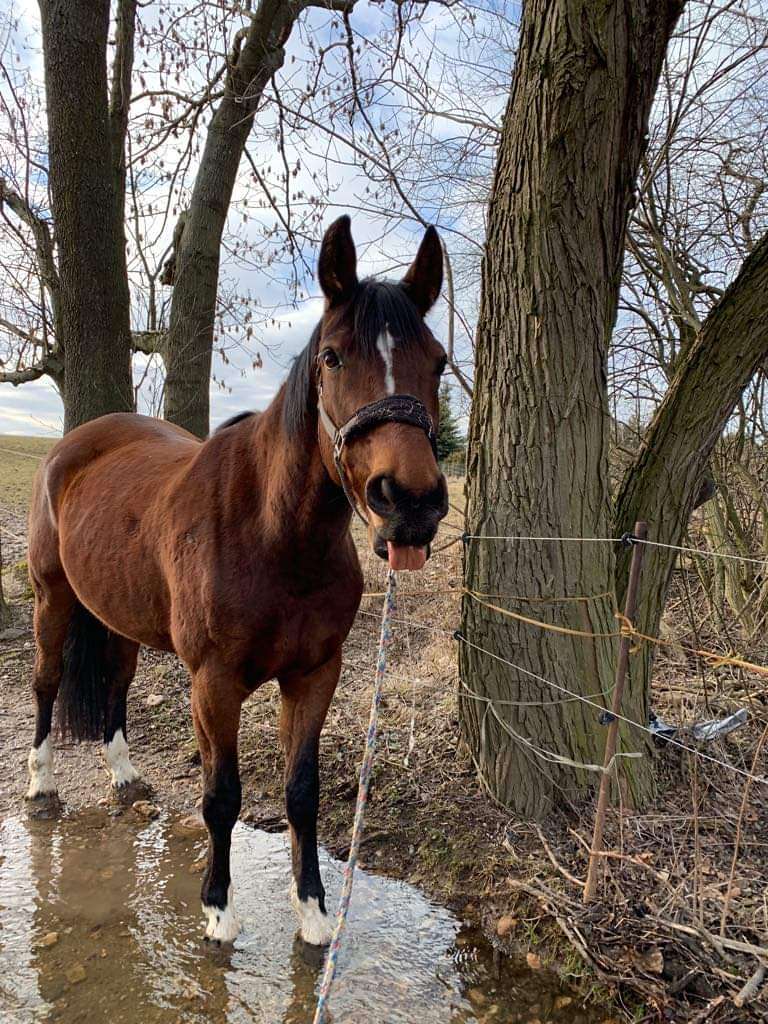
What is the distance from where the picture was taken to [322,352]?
6.08 ft

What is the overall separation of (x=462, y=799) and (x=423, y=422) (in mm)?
1922

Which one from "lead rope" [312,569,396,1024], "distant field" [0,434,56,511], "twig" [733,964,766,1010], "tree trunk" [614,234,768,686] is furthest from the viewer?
"distant field" [0,434,56,511]

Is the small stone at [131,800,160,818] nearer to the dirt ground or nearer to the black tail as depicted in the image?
the dirt ground

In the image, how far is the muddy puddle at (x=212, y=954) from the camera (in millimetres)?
1966

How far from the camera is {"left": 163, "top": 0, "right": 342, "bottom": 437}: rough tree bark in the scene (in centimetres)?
582

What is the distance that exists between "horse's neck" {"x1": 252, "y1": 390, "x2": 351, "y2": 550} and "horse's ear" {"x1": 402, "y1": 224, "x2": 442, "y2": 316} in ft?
1.64

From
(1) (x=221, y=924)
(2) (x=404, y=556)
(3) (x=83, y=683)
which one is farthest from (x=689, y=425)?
(3) (x=83, y=683)

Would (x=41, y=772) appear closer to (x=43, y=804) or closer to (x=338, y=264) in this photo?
(x=43, y=804)

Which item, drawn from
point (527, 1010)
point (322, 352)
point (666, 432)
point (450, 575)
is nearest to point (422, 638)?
point (450, 575)

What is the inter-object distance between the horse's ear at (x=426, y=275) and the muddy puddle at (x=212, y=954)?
217 centimetres

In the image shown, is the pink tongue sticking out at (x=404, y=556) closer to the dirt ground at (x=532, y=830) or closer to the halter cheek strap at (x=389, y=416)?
the halter cheek strap at (x=389, y=416)

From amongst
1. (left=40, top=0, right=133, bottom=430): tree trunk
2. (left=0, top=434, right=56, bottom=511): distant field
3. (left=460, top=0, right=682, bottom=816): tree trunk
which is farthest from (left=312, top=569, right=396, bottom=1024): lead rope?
(left=0, top=434, right=56, bottom=511): distant field

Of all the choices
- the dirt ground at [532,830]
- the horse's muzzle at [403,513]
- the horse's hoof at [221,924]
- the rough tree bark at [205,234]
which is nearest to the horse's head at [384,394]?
the horse's muzzle at [403,513]

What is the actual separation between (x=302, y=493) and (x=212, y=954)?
162 cm
